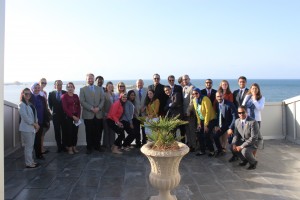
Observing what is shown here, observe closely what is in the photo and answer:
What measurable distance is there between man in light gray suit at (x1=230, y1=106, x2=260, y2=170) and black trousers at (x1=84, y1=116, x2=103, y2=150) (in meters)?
3.09

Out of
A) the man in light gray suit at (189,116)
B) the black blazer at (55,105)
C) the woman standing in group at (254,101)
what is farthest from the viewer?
the man in light gray suit at (189,116)

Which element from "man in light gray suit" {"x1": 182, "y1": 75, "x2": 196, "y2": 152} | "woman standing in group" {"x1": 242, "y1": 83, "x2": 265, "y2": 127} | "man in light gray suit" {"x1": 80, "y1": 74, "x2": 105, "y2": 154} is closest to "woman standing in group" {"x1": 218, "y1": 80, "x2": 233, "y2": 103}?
"woman standing in group" {"x1": 242, "y1": 83, "x2": 265, "y2": 127}

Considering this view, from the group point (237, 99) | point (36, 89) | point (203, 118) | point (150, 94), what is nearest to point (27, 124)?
point (36, 89)

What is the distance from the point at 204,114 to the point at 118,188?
2.66 m

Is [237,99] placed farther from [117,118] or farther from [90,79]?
[90,79]

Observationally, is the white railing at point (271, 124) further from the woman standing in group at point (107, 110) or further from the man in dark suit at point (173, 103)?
the man in dark suit at point (173, 103)

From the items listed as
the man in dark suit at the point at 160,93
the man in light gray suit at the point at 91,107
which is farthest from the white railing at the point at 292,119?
the man in light gray suit at the point at 91,107

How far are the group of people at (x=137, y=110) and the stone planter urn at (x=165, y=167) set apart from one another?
2.21 metres

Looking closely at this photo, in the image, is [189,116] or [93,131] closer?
[189,116]

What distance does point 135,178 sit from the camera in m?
4.76

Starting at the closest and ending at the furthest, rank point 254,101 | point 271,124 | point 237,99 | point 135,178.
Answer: point 135,178 → point 254,101 → point 237,99 → point 271,124

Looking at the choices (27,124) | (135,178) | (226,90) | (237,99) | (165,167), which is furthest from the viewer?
(237,99)

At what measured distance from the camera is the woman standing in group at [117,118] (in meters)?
6.46

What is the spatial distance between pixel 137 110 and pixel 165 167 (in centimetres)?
341
